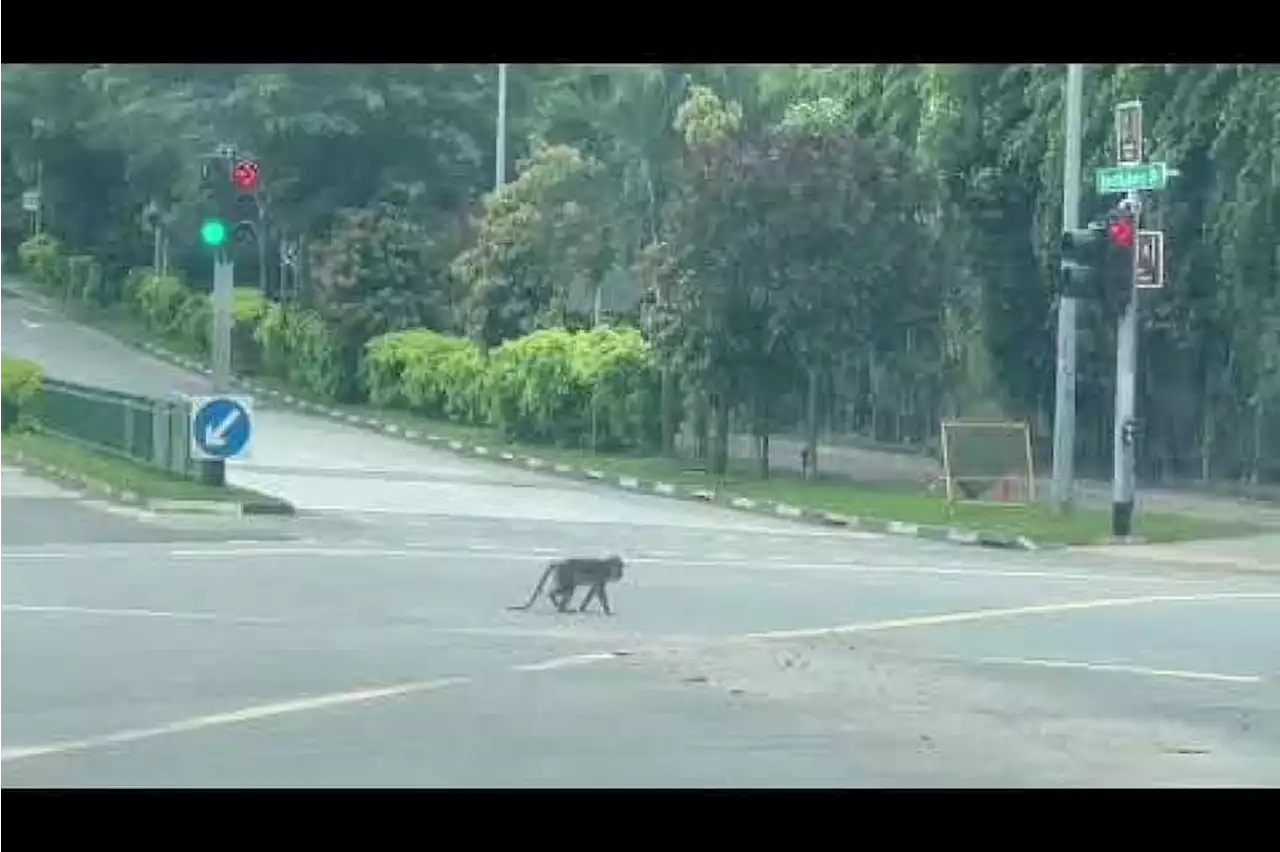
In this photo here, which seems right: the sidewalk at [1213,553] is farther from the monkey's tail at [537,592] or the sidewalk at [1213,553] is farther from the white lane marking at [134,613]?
the white lane marking at [134,613]

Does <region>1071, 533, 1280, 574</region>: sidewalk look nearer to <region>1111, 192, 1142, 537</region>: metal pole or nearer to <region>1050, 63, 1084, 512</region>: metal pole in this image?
<region>1111, 192, 1142, 537</region>: metal pole

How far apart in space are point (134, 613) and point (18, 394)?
2268cm

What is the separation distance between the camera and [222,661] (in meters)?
15.5

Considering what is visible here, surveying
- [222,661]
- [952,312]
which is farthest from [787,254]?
[222,661]

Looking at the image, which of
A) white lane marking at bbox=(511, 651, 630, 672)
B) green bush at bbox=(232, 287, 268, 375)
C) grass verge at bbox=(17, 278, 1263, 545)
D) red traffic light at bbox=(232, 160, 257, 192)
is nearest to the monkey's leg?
white lane marking at bbox=(511, 651, 630, 672)

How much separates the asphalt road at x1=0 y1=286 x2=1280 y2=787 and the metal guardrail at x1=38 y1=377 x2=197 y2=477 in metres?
3.56

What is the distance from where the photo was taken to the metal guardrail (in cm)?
3203

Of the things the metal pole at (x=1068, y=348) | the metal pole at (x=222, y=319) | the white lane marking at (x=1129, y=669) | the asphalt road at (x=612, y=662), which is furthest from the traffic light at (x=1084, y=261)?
the white lane marking at (x=1129, y=669)

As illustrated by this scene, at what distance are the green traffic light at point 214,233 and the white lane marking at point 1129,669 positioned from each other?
15.1m

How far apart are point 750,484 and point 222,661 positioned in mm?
21552

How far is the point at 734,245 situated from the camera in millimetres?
36062

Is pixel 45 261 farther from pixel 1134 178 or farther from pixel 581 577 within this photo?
pixel 581 577

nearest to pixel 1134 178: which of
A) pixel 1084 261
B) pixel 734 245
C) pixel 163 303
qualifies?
pixel 1084 261
